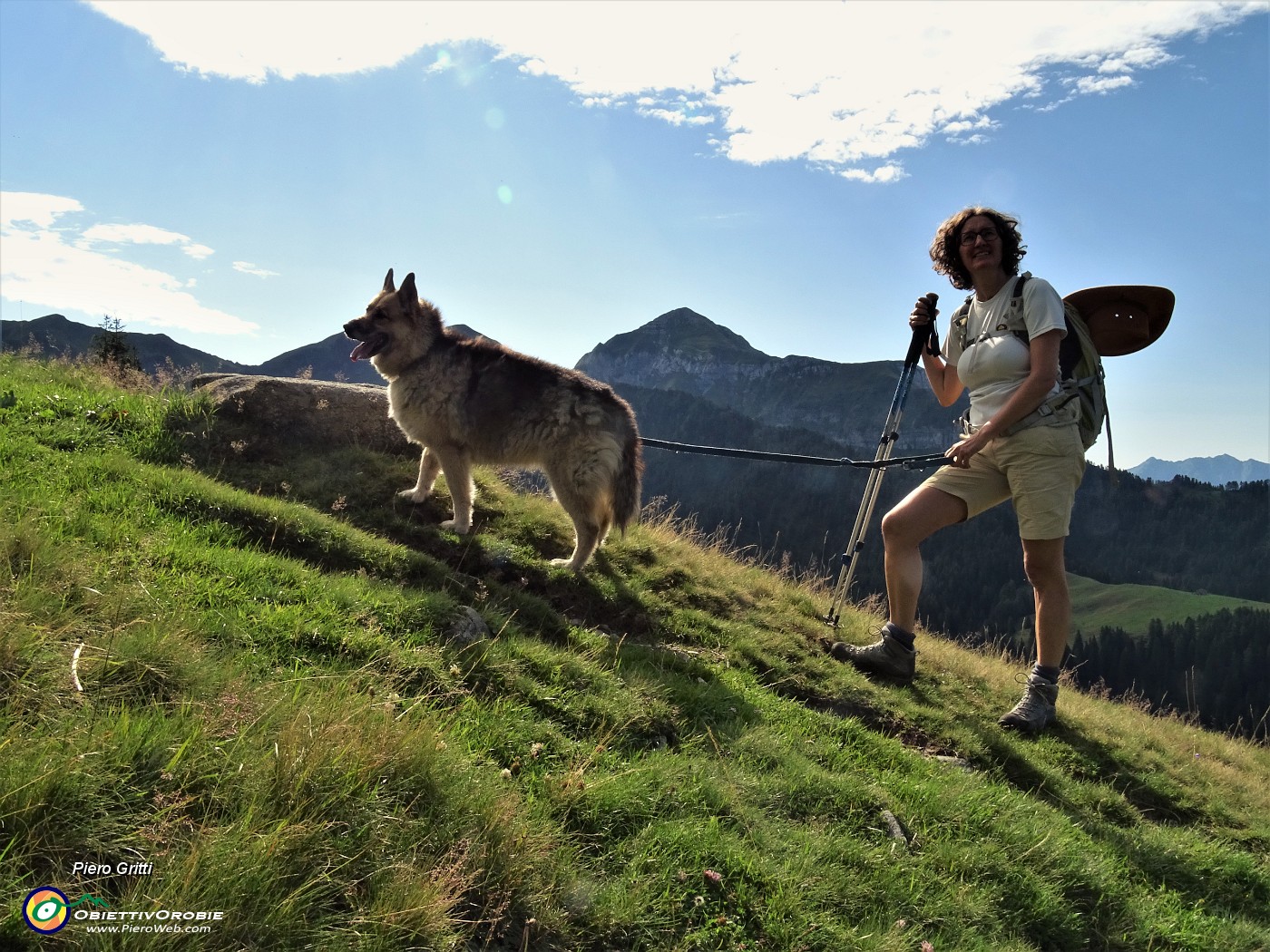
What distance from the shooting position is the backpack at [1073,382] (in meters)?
5.71

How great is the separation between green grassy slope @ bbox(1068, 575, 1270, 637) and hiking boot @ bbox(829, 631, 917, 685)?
419 ft

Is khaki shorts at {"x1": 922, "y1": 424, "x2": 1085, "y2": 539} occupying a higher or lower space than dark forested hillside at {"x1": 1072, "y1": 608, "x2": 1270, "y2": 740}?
higher

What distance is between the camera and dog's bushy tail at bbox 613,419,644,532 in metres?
7.68

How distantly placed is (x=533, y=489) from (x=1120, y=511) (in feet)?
706

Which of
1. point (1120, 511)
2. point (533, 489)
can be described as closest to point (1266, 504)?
point (1120, 511)

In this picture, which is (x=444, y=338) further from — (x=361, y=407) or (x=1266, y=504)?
(x=1266, y=504)

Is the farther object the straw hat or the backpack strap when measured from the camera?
the straw hat

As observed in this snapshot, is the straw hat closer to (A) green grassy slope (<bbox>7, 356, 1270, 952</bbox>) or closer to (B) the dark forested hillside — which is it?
(A) green grassy slope (<bbox>7, 356, 1270, 952</bbox>)

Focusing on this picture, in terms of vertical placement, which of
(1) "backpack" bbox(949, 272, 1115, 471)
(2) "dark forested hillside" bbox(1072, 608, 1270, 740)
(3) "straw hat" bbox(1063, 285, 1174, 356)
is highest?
(3) "straw hat" bbox(1063, 285, 1174, 356)

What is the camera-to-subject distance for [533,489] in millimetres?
10680

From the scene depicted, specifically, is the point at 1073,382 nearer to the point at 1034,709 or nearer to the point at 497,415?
the point at 1034,709

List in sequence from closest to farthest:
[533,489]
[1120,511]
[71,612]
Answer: [71,612] < [533,489] < [1120,511]

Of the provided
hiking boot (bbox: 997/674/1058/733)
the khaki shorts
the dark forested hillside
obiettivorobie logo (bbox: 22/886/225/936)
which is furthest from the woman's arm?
the dark forested hillside

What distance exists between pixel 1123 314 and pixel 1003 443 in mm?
1627
